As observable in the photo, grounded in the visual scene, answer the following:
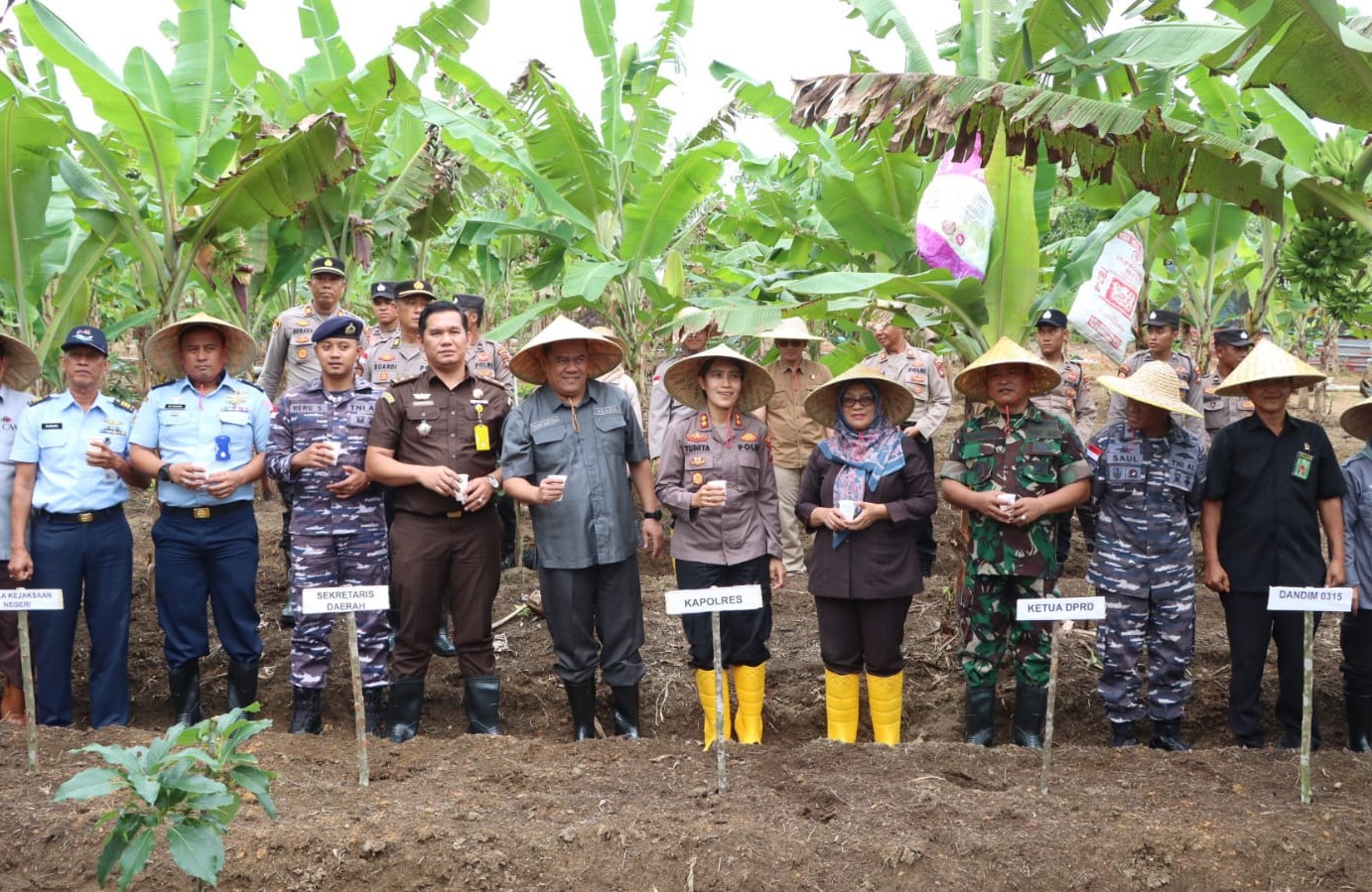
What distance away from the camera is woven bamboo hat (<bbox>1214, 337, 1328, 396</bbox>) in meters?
4.23

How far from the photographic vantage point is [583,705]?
15.2ft

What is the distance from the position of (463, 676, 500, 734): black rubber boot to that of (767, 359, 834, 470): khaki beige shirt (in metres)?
2.94

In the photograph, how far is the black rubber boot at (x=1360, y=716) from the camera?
4586mm

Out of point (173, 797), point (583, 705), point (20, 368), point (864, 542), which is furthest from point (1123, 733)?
point (20, 368)

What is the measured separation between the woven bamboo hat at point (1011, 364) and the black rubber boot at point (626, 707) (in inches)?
76.6

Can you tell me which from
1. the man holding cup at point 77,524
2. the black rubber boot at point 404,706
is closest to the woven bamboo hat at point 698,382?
the black rubber boot at point 404,706

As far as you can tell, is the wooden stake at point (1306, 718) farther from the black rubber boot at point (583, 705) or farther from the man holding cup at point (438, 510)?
the man holding cup at point (438, 510)

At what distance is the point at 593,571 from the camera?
15.0ft

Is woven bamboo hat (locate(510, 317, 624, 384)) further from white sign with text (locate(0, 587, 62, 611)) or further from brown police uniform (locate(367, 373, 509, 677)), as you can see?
white sign with text (locate(0, 587, 62, 611))

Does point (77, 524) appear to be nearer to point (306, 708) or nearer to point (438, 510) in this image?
point (306, 708)

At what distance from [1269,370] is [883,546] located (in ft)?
5.49

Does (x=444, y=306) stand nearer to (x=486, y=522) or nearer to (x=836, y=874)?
(x=486, y=522)

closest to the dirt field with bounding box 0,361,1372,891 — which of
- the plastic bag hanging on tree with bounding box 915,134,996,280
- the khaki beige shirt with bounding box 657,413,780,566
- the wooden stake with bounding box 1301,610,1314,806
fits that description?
the wooden stake with bounding box 1301,610,1314,806

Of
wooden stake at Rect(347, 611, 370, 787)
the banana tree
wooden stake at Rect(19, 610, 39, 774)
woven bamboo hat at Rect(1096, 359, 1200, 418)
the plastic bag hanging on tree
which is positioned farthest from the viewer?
the banana tree
